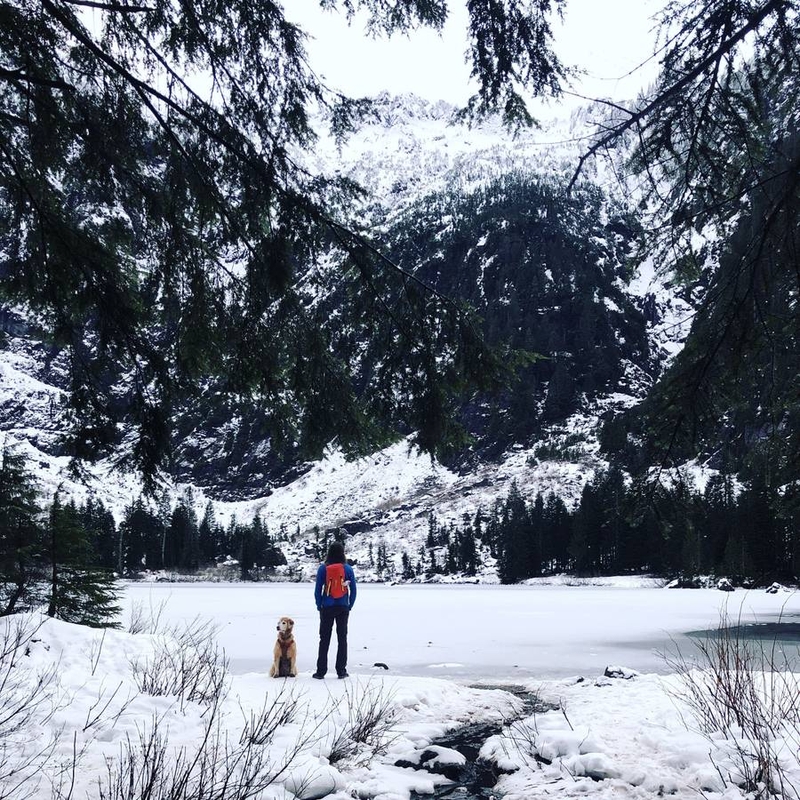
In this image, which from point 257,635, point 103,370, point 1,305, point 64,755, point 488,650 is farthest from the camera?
point 257,635

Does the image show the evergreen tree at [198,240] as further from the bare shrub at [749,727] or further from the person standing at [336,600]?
the person standing at [336,600]

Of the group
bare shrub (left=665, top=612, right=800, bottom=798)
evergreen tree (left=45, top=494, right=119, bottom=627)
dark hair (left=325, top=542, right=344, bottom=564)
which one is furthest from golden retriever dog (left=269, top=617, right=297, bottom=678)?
bare shrub (left=665, top=612, right=800, bottom=798)

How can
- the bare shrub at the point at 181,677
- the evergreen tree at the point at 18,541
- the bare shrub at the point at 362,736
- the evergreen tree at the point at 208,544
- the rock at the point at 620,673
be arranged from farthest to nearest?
the evergreen tree at the point at 208,544
the evergreen tree at the point at 18,541
the rock at the point at 620,673
the bare shrub at the point at 181,677
the bare shrub at the point at 362,736

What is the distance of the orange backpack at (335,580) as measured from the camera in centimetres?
847

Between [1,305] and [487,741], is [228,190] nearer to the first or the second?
[1,305]

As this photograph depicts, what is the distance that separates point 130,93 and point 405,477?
183 metres

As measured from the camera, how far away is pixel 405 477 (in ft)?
611

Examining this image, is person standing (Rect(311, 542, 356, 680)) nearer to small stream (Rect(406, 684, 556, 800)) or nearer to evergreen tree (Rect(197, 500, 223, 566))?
small stream (Rect(406, 684, 556, 800))

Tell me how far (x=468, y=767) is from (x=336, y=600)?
3446 mm

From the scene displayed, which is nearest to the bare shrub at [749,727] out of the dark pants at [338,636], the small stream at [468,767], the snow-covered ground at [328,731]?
the snow-covered ground at [328,731]

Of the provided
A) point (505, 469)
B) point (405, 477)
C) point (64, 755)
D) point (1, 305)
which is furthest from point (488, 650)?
point (405, 477)

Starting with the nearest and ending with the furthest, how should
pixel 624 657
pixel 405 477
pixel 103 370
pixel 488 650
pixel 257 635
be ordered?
pixel 103 370, pixel 624 657, pixel 488 650, pixel 257 635, pixel 405 477

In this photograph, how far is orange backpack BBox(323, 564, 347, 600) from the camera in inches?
333

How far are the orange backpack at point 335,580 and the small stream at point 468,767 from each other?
2465 mm
